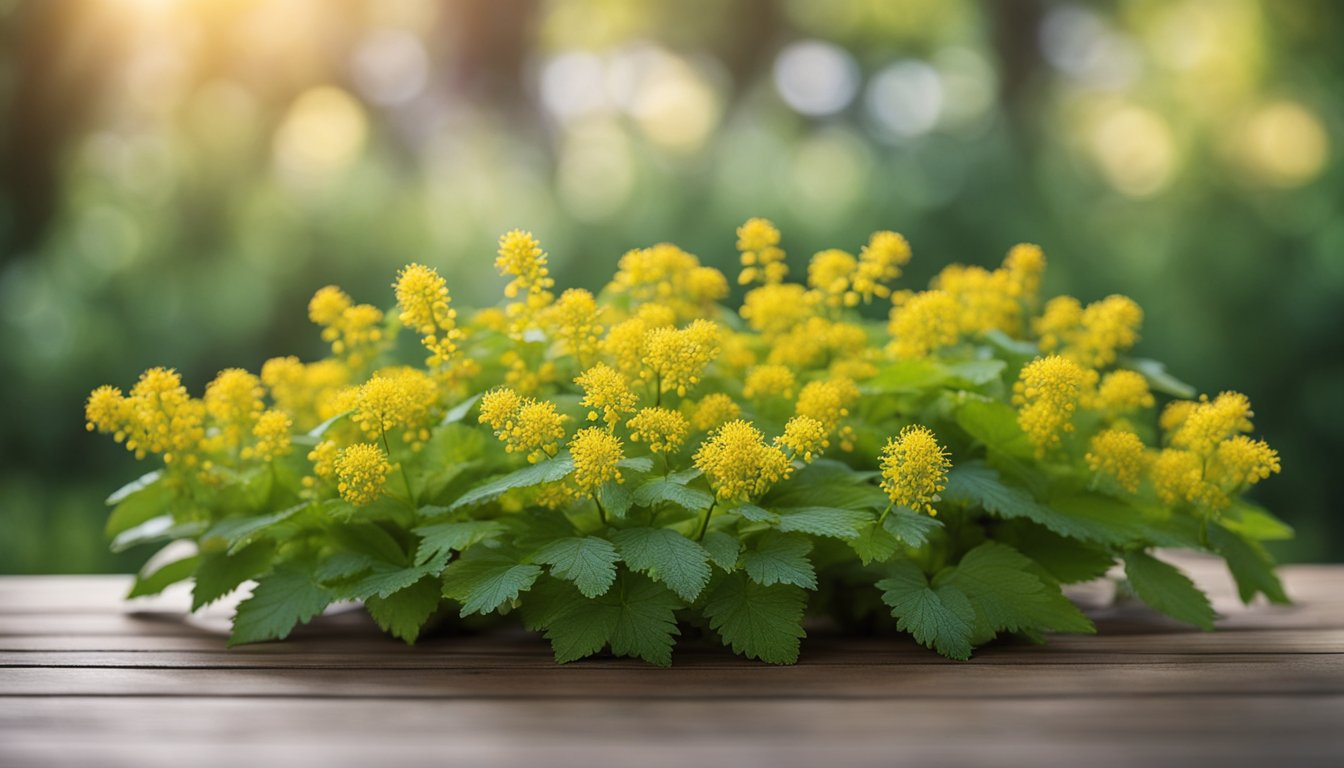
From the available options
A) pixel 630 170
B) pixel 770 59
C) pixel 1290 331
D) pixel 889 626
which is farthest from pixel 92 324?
pixel 1290 331

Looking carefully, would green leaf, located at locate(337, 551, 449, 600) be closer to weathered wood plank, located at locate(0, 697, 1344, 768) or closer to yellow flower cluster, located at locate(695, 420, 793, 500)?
weathered wood plank, located at locate(0, 697, 1344, 768)

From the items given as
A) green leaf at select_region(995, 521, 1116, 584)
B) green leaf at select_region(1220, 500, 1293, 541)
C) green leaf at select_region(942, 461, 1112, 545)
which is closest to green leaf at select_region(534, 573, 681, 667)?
green leaf at select_region(942, 461, 1112, 545)

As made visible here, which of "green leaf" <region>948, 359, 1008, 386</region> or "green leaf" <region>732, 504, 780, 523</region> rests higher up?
"green leaf" <region>948, 359, 1008, 386</region>

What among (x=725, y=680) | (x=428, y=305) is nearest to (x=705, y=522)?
(x=725, y=680)

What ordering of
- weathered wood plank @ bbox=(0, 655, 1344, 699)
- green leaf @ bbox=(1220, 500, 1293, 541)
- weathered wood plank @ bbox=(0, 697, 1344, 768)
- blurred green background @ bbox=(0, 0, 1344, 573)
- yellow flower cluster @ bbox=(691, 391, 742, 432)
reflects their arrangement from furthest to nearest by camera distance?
1. blurred green background @ bbox=(0, 0, 1344, 573)
2. green leaf @ bbox=(1220, 500, 1293, 541)
3. yellow flower cluster @ bbox=(691, 391, 742, 432)
4. weathered wood plank @ bbox=(0, 655, 1344, 699)
5. weathered wood plank @ bbox=(0, 697, 1344, 768)

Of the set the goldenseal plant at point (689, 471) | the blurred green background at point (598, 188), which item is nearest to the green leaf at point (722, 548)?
the goldenseal plant at point (689, 471)

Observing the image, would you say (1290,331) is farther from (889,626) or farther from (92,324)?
(92,324)

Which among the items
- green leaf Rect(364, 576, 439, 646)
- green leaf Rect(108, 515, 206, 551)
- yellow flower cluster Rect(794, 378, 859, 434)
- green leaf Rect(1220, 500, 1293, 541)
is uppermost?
yellow flower cluster Rect(794, 378, 859, 434)

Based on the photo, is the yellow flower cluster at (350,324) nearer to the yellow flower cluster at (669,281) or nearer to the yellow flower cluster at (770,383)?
the yellow flower cluster at (669,281)

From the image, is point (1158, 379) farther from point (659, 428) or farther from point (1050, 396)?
point (659, 428)
